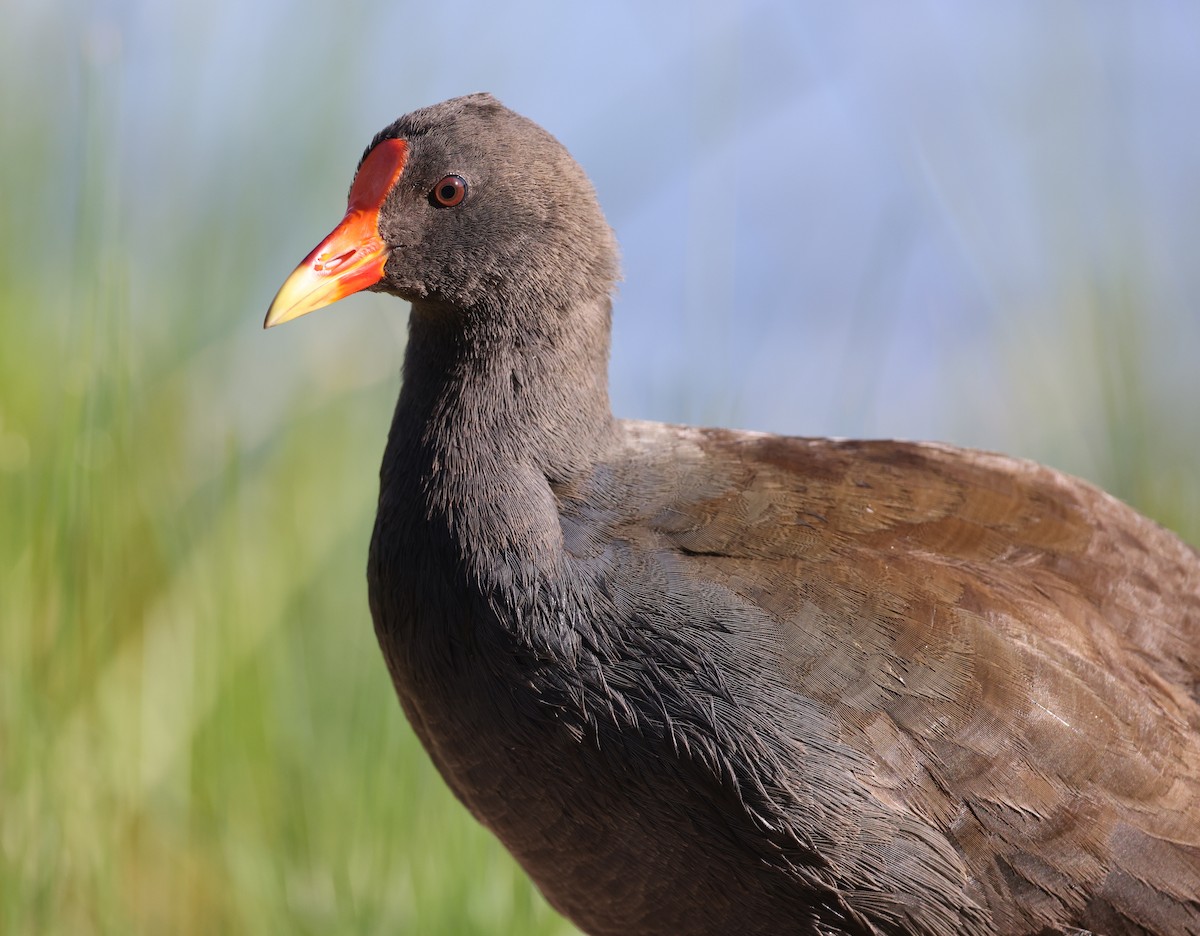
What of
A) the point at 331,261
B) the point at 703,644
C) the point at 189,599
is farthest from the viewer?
the point at 189,599

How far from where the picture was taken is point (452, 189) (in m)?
2.31

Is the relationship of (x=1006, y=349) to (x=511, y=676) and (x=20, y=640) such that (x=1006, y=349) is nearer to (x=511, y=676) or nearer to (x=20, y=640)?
(x=511, y=676)

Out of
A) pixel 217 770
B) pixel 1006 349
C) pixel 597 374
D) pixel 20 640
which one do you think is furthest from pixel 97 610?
pixel 1006 349

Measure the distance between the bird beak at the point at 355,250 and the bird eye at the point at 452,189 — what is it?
0.07 m

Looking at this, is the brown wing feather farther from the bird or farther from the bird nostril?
the bird nostril

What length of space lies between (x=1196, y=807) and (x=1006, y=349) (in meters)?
2.40

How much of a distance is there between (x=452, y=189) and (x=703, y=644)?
0.88 m

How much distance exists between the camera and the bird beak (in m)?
2.25

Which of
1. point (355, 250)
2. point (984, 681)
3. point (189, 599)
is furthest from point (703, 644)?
point (189, 599)

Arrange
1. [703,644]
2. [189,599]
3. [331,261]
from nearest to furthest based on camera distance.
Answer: [703,644] < [331,261] < [189,599]

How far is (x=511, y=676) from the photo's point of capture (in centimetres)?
210

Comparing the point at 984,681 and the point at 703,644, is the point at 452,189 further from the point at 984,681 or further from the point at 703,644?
the point at 984,681

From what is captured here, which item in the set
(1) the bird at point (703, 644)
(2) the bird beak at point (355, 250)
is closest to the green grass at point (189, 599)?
→ (2) the bird beak at point (355, 250)

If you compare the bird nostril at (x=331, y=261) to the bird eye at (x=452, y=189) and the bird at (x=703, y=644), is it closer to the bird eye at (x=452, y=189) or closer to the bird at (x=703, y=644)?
→ the bird at (x=703, y=644)
